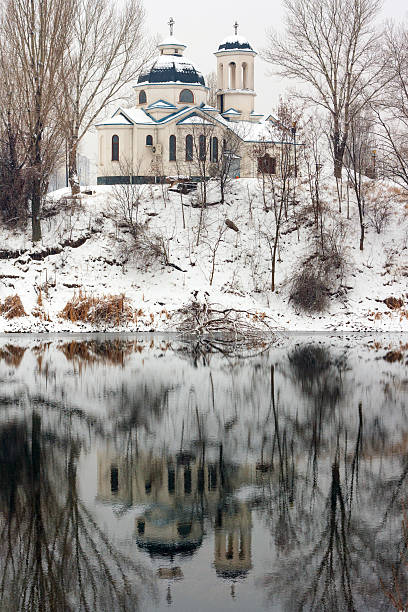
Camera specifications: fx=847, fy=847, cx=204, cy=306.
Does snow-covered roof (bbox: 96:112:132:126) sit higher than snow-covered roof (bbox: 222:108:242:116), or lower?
lower

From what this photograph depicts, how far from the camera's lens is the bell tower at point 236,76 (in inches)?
2173

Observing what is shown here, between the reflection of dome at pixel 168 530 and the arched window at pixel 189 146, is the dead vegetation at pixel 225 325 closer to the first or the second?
the arched window at pixel 189 146

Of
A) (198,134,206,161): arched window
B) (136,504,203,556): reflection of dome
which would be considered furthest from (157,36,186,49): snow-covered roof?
(136,504,203,556): reflection of dome

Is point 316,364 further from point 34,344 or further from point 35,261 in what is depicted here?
point 35,261

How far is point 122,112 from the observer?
51.5m

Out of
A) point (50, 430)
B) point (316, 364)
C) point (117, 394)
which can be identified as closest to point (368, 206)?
point (316, 364)

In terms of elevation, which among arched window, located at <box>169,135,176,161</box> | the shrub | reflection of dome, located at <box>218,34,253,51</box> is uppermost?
reflection of dome, located at <box>218,34,253,51</box>

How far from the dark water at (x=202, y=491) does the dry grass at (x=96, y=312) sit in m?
11.7

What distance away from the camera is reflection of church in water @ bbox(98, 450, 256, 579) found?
957 cm

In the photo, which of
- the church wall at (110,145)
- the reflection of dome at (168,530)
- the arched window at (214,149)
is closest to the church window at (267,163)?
the arched window at (214,149)

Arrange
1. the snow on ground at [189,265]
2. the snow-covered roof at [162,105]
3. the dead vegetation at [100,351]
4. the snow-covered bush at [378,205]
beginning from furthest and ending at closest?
1. the snow-covered roof at [162,105]
2. the snow-covered bush at [378,205]
3. the snow on ground at [189,265]
4. the dead vegetation at [100,351]

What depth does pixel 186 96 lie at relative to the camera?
53062 mm

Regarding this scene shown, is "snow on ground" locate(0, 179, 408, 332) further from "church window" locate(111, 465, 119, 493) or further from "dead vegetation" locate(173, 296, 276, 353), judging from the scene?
"church window" locate(111, 465, 119, 493)

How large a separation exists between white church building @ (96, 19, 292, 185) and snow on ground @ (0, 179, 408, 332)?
3680 millimetres
